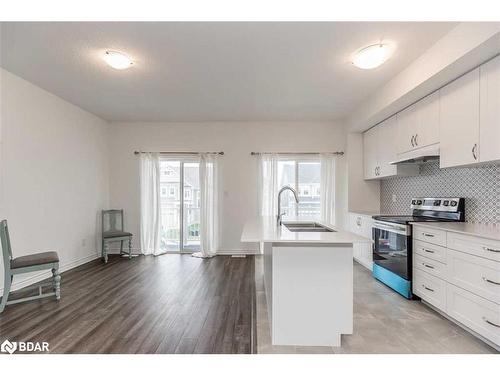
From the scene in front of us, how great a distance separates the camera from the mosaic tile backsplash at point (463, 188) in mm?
2594

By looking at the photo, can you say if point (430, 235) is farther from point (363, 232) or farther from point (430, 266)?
point (363, 232)

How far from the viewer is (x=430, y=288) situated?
8.66 feet

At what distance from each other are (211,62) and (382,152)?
2869mm

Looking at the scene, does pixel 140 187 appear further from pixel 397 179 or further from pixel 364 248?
pixel 397 179

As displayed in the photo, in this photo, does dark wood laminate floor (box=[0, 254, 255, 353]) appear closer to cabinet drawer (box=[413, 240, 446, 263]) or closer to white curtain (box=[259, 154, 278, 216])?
white curtain (box=[259, 154, 278, 216])

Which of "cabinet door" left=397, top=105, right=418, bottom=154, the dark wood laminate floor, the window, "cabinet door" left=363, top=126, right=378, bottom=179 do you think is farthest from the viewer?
the window

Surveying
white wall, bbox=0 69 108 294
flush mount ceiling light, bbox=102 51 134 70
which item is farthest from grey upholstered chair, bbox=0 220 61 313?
flush mount ceiling light, bbox=102 51 134 70

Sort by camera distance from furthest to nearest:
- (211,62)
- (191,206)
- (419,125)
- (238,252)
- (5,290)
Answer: (191,206) → (238,252) → (419,125) → (211,62) → (5,290)

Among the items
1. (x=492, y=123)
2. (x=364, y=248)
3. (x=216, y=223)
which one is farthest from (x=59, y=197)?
(x=492, y=123)

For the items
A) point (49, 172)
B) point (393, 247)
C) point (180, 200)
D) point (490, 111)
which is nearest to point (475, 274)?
point (393, 247)

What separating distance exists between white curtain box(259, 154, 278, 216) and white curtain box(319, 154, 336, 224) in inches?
35.7

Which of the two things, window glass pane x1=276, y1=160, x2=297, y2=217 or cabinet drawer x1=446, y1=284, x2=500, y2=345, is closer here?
cabinet drawer x1=446, y1=284, x2=500, y2=345

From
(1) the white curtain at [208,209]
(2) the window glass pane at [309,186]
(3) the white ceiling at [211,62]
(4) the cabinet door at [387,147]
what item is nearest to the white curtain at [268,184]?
(2) the window glass pane at [309,186]

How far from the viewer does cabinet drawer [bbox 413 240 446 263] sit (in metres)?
2.48
